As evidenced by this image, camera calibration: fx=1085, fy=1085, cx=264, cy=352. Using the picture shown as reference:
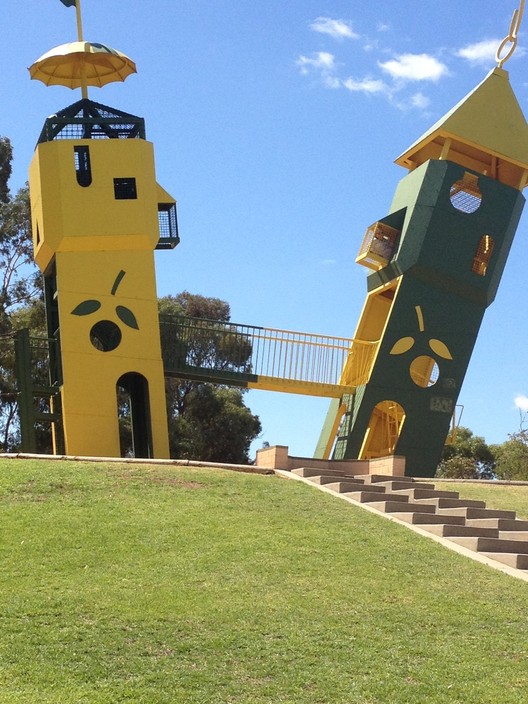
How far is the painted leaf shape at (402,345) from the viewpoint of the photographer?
26.0 meters

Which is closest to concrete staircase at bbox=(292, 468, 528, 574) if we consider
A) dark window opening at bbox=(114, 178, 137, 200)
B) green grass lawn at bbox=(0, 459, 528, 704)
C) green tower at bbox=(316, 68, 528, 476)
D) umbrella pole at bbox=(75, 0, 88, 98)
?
green grass lawn at bbox=(0, 459, 528, 704)

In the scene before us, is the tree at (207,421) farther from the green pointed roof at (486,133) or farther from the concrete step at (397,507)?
the concrete step at (397,507)

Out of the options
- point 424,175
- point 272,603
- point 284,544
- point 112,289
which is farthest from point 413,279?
point 272,603

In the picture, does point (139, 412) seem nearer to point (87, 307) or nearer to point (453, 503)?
point (87, 307)

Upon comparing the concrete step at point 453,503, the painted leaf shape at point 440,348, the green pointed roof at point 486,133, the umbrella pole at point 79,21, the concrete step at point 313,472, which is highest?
the umbrella pole at point 79,21

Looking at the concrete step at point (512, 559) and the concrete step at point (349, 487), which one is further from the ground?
the concrete step at point (349, 487)

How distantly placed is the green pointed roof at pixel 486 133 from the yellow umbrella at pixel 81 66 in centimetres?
743

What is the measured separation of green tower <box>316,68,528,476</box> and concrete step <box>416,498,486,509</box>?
23.6 feet

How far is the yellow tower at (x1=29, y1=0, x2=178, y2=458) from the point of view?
23828mm

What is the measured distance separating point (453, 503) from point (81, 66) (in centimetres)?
1427

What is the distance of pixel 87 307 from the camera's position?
79.3 ft

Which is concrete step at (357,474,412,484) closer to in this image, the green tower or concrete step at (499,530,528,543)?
concrete step at (499,530,528,543)

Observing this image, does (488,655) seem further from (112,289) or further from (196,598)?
(112,289)

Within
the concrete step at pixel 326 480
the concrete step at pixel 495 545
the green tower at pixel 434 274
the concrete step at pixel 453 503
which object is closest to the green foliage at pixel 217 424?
the green tower at pixel 434 274
